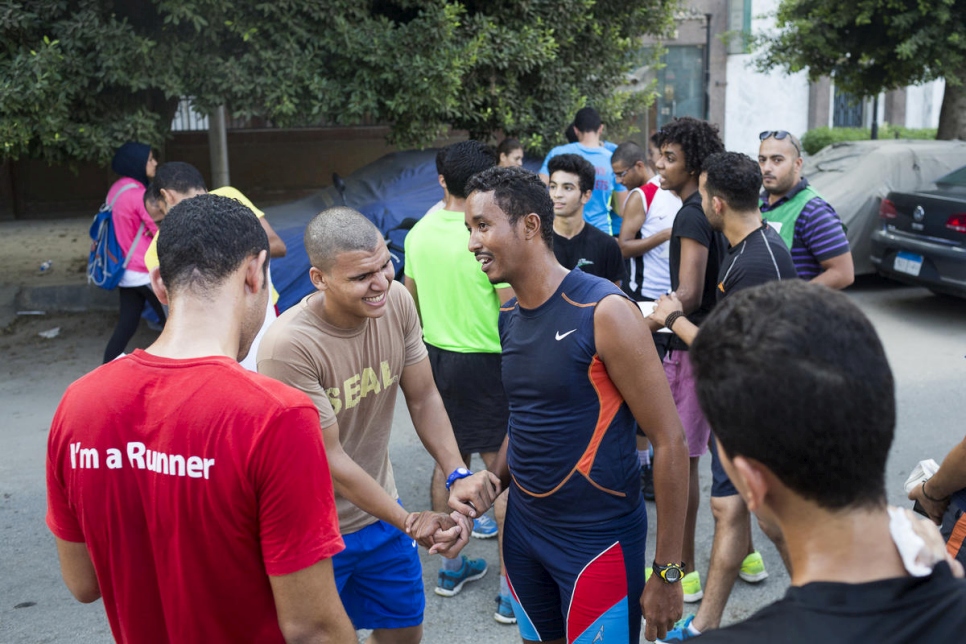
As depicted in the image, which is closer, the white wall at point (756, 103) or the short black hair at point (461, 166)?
the short black hair at point (461, 166)

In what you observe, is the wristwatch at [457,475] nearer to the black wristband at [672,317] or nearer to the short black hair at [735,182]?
the black wristband at [672,317]

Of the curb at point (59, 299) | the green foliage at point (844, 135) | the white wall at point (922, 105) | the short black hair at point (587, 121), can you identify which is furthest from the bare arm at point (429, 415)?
the white wall at point (922, 105)

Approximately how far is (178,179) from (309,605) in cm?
407

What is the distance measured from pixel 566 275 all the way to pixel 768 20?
2068 cm

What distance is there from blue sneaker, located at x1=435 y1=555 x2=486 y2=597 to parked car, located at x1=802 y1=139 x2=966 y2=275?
682cm

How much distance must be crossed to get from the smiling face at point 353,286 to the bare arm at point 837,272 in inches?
94.7

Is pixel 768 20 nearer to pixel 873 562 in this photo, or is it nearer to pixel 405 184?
pixel 405 184

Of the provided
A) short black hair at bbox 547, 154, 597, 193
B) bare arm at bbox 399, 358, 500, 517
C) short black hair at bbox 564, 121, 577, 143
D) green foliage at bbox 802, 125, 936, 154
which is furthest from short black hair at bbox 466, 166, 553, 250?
green foliage at bbox 802, 125, 936, 154

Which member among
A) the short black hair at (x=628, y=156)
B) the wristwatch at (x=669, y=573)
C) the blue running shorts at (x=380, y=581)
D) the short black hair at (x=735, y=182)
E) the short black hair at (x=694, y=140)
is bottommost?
the blue running shorts at (x=380, y=581)

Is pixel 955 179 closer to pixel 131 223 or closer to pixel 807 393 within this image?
pixel 131 223

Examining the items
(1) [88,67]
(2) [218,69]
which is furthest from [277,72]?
(1) [88,67]

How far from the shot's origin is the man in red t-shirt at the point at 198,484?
1869 mm

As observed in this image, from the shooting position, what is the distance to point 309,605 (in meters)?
1.98

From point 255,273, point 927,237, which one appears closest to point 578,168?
point 255,273
